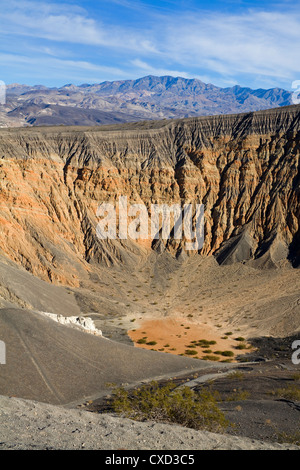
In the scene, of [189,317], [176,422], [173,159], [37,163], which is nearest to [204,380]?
[176,422]

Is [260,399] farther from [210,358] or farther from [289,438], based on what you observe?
[210,358]

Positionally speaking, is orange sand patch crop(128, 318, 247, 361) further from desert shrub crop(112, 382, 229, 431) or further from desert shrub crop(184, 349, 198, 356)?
desert shrub crop(112, 382, 229, 431)

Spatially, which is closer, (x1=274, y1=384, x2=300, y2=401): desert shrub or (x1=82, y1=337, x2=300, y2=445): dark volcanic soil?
(x1=82, y1=337, x2=300, y2=445): dark volcanic soil

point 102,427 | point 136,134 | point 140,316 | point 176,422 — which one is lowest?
point 140,316

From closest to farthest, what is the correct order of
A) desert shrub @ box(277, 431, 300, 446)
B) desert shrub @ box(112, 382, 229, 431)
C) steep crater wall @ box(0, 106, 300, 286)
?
desert shrub @ box(277, 431, 300, 446) → desert shrub @ box(112, 382, 229, 431) → steep crater wall @ box(0, 106, 300, 286)

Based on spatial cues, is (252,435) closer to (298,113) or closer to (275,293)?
(275,293)

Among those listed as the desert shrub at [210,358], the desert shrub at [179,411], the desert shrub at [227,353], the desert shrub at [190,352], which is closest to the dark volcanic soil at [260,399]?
the desert shrub at [179,411]

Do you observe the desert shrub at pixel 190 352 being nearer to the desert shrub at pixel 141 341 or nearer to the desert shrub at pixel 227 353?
the desert shrub at pixel 227 353

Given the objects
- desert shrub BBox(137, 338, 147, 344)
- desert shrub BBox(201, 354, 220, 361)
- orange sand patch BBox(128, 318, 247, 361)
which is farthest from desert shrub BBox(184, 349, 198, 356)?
desert shrub BBox(137, 338, 147, 344)
